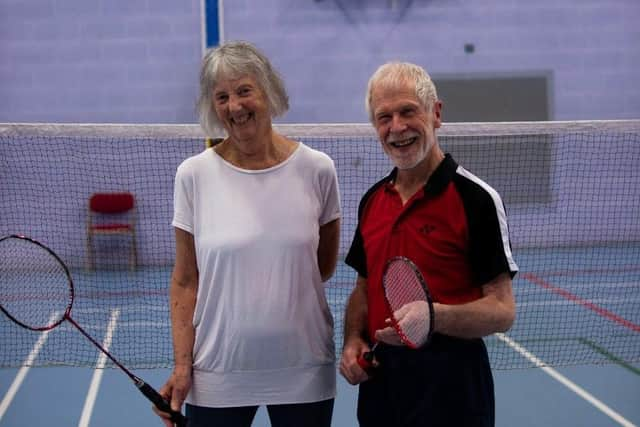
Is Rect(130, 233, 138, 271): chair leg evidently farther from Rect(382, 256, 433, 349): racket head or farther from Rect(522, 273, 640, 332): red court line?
Rect(382, 256, 433, 349): racket head

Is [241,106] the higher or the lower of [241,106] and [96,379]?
the higher

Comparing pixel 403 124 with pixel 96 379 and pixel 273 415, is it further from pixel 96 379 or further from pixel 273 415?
pixel 96 379

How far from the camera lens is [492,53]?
1004 cm

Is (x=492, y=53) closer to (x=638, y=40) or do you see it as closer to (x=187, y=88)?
(x=638, y=40)

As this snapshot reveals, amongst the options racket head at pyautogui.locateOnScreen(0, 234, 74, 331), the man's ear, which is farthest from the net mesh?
the man's ear

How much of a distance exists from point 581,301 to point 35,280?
18.0 feet

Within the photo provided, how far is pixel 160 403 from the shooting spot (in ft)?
7.27

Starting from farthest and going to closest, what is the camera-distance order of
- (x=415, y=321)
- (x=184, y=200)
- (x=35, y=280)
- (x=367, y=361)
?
(x=35, y=280) → (x=184, y=200) → (x=367, y=361) → (x=415, y=321)

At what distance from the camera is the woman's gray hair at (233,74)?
83.8 inches

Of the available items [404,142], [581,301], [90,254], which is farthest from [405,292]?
[90,254]

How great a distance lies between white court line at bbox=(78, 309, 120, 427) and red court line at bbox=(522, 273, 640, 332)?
4546mm

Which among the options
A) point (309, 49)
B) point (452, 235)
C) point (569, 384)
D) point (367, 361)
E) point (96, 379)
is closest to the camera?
point (452, 235)

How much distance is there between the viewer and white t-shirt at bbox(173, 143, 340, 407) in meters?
2.15

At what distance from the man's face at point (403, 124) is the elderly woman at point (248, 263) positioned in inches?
11.5
